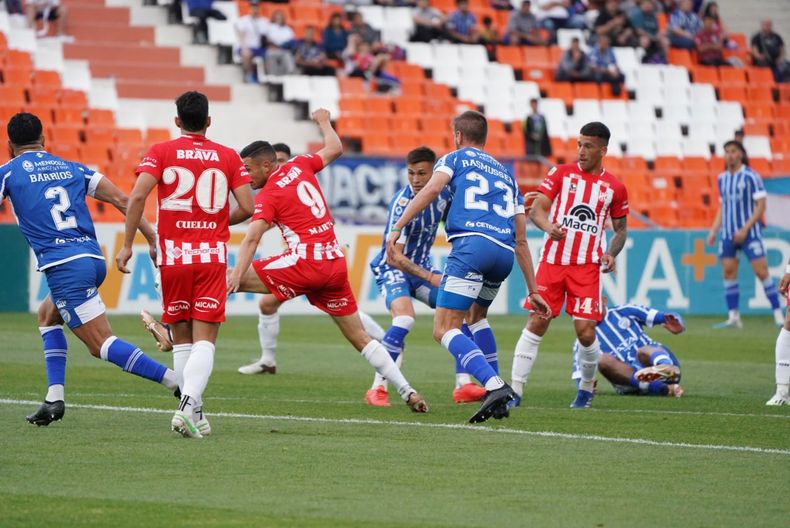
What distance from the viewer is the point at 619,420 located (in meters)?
9.99

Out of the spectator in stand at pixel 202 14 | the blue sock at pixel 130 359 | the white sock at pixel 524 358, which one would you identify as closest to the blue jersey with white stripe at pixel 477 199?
the white sock at pixel 524 358

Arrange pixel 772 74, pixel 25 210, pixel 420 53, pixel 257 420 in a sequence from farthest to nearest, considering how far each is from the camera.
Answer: pixel 772 74, pixel 420 53, pixel 257 420, pixel 25 210

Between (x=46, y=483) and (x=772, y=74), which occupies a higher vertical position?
(x=772, y=74)

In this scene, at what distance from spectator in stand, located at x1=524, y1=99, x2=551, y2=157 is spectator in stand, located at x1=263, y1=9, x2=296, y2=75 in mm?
4645

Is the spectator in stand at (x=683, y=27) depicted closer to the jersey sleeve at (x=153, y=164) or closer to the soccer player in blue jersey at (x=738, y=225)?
the soccer player in blue jersey at (x=738, y=225)

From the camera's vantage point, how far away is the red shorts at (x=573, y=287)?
10750 mm

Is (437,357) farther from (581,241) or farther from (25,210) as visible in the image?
(25,210)

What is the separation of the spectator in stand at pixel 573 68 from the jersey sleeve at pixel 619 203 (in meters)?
20.2

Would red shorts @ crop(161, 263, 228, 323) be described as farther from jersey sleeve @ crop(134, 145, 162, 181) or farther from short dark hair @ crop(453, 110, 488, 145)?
short dark hair @ crop(453, 110, 488, 145)

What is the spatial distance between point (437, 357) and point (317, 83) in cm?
1255

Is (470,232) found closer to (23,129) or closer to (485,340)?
(485,340)

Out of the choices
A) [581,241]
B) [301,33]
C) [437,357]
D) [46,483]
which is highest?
[301,33]

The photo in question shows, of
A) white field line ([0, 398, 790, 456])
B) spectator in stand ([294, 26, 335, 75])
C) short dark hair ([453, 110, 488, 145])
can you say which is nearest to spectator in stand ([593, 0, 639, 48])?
spectator in stand ([294, 26, 335, 75])

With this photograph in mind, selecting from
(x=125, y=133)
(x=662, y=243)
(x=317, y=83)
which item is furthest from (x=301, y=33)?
(x=662, y=243)
